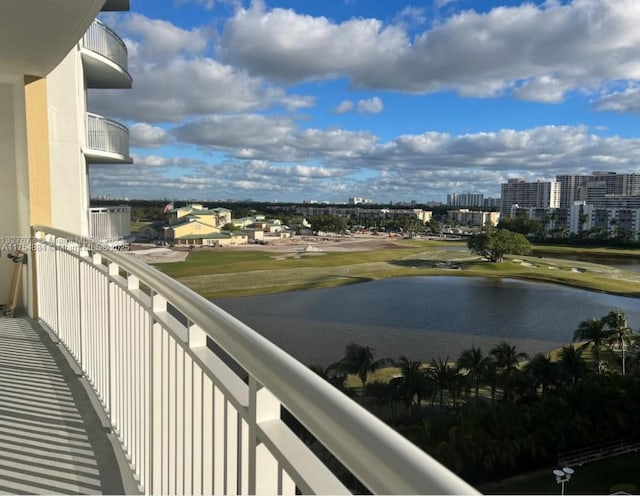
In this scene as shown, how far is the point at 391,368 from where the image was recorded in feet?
83.0

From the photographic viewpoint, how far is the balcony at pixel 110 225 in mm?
7180

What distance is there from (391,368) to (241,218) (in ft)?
122

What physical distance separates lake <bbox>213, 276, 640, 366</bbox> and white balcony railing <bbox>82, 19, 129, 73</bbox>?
67.2ft

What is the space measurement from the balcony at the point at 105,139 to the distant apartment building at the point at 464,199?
87112 mm

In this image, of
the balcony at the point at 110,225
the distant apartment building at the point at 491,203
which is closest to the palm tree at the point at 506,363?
the balcony at the point at 110,225

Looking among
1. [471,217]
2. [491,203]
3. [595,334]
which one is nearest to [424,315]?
[595,334]

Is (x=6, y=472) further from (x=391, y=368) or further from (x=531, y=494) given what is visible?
(x=391, y=368)

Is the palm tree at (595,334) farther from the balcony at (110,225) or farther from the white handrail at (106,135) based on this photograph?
the white handrail at (106,135)

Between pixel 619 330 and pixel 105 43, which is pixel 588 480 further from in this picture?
pixel 105 43

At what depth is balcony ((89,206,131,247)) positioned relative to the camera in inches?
283

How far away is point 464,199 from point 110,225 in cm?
9443

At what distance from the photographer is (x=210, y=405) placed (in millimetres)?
893

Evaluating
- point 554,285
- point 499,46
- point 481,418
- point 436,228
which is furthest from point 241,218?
point 499,46

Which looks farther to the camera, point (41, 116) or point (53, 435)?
point (41, 116)
